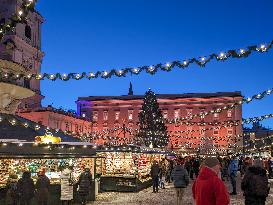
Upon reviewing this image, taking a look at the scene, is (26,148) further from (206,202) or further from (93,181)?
(206,202)

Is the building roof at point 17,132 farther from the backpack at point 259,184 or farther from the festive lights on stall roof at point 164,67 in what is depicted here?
the backpack at point 259,184

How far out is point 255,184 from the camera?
9242 mm

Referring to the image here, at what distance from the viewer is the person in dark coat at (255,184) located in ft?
30.3

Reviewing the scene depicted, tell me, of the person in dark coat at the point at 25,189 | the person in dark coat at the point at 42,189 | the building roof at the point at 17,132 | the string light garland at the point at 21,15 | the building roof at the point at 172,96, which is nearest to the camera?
the string light garland at the point at 21,15

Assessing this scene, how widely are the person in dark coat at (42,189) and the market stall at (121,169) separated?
8978 mm

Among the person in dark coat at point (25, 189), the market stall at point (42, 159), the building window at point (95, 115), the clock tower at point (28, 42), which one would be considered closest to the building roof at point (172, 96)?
the building window at point (95, 115)

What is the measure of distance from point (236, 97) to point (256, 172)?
3760 inches

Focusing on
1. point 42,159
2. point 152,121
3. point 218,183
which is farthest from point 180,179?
point 152,121

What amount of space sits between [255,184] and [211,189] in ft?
9.83

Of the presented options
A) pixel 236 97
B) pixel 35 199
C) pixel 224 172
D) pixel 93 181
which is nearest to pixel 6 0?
pixel 224 172

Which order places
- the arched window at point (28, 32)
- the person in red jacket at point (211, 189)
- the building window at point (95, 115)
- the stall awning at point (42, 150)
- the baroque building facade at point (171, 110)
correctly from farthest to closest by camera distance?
the building window at point (95, 115) → the baroque building facade at point (171, 110) → the arched window at point (28, 32) → the stall awning at point (42, 150) → the person in red jacket at point (211, 189)

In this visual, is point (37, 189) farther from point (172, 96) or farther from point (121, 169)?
point (172, 96)

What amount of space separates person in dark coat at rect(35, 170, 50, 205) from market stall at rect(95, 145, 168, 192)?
898 cm

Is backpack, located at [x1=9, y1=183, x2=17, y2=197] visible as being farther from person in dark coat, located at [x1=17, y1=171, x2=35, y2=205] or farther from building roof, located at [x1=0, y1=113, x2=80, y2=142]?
building roof, located at [x1=0, y1=113, x2=80, y2=142]
